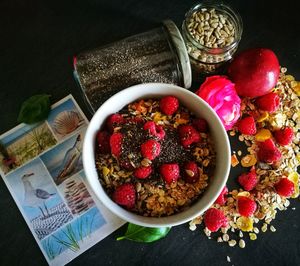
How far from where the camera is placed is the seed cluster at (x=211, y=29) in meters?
0.86

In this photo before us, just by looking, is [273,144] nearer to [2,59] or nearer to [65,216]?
[65,216]

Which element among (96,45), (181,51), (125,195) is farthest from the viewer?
(96,45)

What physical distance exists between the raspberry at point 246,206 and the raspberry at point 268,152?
10 centimetres

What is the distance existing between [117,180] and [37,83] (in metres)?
0.32

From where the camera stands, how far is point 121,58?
83cm

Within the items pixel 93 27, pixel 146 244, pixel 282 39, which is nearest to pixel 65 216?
pixel 146 244

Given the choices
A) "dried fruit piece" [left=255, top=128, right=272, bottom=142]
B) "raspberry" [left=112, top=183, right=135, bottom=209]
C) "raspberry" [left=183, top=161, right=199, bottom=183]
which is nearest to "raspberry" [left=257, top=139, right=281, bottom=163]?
"dried fruit piece" [left=255, top=128, right=272, bottom=142]

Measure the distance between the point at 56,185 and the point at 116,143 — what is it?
0.22 m

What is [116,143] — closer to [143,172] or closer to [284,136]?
[143,172]

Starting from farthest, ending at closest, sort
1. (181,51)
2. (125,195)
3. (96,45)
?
(96,45)
(181,51)
(125,195)

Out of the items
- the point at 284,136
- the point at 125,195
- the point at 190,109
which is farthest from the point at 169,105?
the point at 284,136

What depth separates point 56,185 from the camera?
85 cm

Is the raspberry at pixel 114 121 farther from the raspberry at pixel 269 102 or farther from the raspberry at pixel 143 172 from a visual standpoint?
the raspberry at pixel 269 102

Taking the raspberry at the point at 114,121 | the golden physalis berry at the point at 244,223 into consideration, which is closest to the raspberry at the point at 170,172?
the raspberry at the point at 114,121
